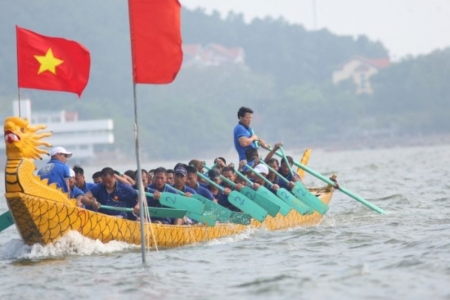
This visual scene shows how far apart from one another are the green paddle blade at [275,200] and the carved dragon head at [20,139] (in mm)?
4379

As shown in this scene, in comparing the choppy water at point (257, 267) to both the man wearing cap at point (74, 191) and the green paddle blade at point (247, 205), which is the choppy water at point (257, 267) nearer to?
the green paddle blade at point (247, 205)

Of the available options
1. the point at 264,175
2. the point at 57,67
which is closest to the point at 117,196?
the point at 57,67

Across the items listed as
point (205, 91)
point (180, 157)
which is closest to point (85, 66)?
point (180, 157)

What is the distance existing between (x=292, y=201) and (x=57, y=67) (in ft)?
15.0

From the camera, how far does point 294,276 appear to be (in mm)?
10945

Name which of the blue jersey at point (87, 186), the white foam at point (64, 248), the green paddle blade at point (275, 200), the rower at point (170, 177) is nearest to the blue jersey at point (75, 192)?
the blue jersey at point (87, 186)

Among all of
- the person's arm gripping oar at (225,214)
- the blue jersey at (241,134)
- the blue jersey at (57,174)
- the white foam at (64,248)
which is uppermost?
the blue jersey at (241,134)

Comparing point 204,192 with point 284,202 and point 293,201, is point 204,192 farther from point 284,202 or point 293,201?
point 293,201

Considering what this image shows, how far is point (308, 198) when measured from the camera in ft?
55.1

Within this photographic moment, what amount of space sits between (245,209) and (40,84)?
11.1 feet

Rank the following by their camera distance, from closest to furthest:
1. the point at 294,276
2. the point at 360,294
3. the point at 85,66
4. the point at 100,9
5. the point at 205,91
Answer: the point at 360,294 → the point at 294,276 → the point at 85,66 → the point at 205,91 → the point at 100,9

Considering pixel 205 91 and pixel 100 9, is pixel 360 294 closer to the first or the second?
pixel 205 91

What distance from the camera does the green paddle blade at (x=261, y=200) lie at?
15352 mm

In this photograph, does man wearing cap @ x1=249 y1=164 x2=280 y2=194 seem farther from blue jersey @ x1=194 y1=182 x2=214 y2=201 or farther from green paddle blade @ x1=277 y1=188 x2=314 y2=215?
blue jersey @ x1=194 y1=182 x2=214 y2=201
